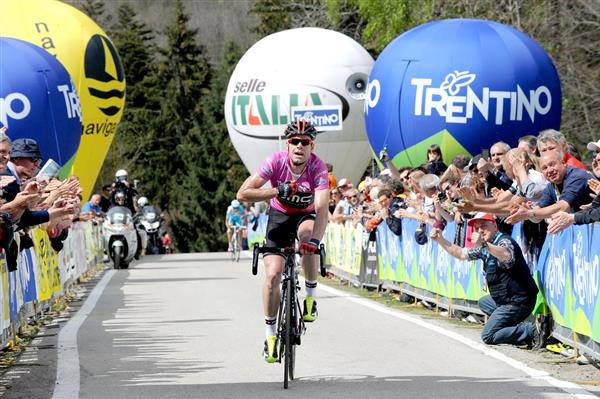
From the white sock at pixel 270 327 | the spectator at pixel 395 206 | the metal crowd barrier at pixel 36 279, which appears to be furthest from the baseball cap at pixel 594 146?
the spectator at pixel 395 206

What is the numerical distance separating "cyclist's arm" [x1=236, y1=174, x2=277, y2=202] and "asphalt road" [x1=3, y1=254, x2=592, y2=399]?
4.86 ft

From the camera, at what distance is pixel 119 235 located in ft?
105

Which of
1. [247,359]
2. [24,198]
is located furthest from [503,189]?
[24,198]

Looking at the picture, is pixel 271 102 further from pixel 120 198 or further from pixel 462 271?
pixel 462 271

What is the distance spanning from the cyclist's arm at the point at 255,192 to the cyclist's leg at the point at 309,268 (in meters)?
0.45

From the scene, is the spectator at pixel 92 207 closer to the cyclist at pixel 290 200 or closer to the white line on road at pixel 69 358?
the white line on road at pixel 69 358

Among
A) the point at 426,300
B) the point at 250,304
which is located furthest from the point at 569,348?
the point at 250,304

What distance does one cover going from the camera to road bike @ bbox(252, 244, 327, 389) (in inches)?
406

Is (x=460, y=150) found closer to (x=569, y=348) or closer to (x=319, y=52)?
(x=569, y=348)

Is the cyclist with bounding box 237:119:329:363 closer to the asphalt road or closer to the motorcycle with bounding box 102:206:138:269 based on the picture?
the asphalt road

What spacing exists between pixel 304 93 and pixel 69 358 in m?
31.1

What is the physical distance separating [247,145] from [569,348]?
3330cm

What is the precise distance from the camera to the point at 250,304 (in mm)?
19031

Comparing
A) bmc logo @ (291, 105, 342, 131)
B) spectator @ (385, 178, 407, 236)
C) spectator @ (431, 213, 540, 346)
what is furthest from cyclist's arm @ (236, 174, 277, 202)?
bmc logo @ (291, 105, 342, 131)
